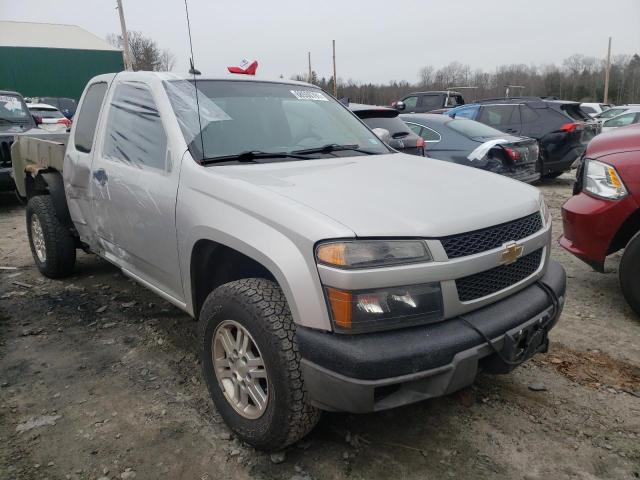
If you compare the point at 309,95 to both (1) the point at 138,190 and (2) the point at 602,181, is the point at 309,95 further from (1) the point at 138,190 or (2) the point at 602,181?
(2) the point at 602,181

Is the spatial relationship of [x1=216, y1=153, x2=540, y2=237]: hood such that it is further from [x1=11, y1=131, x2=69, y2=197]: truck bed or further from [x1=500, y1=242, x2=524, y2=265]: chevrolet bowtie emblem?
[x1=11, y1=131, x2=69, y2=197]: truck bed

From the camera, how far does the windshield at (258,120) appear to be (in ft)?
9.23

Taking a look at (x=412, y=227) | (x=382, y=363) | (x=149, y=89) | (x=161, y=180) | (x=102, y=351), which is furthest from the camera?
(x=102, y=351)

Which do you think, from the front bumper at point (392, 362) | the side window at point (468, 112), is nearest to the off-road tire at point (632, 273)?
the front bumper at point (392, 362)

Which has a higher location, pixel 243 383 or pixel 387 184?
pixel 387 184

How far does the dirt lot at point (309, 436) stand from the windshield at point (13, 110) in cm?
710

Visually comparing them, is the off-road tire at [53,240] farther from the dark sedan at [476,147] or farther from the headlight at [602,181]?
the dark sedan at [476,147]

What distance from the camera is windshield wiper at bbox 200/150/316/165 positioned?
2676mm

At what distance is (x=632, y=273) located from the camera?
3504 millimetres

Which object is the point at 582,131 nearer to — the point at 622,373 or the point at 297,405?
the point at 622,373

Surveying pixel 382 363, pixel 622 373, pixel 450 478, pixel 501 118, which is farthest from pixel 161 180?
pixel 501 118

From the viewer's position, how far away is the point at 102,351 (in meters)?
3.39

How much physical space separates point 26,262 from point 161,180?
3646mm

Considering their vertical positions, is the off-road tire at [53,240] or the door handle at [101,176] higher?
the door handle at [101,176]
